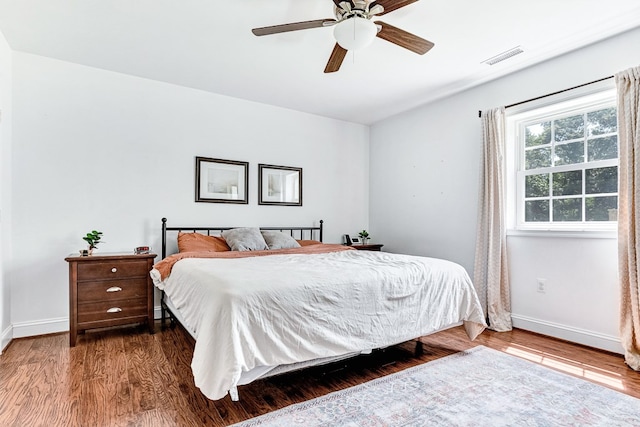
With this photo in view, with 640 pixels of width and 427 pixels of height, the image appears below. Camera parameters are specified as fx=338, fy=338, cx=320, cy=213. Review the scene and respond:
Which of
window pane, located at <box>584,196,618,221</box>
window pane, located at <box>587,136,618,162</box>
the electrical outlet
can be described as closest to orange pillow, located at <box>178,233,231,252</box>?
the electrical outlet

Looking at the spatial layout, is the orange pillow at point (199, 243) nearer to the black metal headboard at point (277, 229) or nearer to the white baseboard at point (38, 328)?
the black metal headboard at point (277, 229)

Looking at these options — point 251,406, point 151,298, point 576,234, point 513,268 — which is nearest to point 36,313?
point 151,298

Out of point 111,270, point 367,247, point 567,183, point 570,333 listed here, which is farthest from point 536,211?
point 111,270

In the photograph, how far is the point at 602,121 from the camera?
→ 2.93 m

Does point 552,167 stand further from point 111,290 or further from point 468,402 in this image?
point 111,290

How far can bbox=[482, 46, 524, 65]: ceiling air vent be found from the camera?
3031mm

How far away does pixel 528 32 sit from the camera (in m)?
2.75

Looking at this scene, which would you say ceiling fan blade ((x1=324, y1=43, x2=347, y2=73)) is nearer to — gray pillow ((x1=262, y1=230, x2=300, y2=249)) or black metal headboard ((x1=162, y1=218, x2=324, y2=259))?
gray pillow ((x1=262, y1=230, x2=300, y2=249))

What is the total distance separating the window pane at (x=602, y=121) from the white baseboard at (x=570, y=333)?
1.73 m

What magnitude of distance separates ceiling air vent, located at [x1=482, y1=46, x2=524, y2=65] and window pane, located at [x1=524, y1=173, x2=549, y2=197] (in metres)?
1.18

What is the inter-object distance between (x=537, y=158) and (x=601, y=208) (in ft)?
2.44

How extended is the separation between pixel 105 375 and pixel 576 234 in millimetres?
3862

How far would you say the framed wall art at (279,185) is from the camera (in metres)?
4.37

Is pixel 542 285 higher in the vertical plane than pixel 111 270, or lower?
lower
